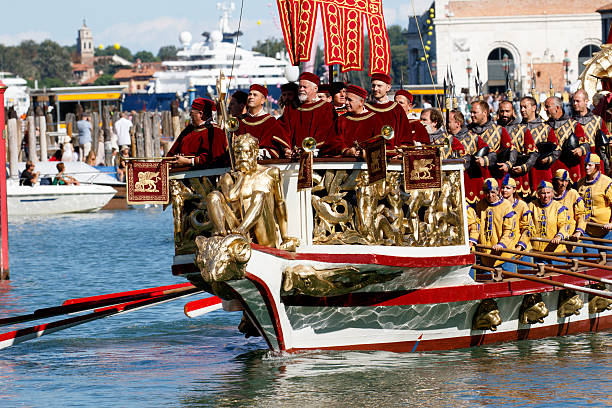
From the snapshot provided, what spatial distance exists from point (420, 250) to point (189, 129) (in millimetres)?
2696

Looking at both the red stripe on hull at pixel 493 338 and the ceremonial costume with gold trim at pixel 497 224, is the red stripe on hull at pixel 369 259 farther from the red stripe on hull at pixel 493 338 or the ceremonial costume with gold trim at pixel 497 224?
the ceremonial costume with gold trim at pixel 497 224

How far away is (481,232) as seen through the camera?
14492mm

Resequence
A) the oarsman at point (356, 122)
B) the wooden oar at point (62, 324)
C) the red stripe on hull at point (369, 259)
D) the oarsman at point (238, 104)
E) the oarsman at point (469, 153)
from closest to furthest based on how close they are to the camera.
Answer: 1. the red stripe on hull at point (369, 259)
2. the oarsman at point (356, 122)
3. the wooden oar at point (62, 324)
4. the oarsman at point (238, 104)
5. the oarsman at point (469, 153)

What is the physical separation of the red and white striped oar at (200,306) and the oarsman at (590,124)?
535cm

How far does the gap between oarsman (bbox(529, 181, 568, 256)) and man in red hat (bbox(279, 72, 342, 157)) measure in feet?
11.4

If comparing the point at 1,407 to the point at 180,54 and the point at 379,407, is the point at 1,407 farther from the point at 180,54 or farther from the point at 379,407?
the point at 180,54

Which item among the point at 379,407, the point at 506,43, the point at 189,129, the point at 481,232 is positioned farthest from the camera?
the point at 506,43

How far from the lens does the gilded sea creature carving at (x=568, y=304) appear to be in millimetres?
14258

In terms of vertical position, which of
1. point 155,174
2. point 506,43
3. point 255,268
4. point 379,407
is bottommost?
point 379,407

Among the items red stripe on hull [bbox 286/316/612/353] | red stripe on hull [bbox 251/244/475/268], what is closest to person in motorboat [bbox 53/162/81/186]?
red stripe on hull [bbox 286/316/612/353]

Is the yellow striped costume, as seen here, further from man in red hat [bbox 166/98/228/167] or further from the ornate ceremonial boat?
man in red hat [bbox 166/98/228/167]

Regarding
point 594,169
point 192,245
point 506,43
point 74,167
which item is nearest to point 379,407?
point 192,245

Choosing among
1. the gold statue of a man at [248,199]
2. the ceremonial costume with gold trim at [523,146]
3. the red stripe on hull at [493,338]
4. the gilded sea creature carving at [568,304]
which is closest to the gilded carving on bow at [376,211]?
the gold statue of a man at [248,199]

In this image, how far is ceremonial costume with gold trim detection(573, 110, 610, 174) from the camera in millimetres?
16109
